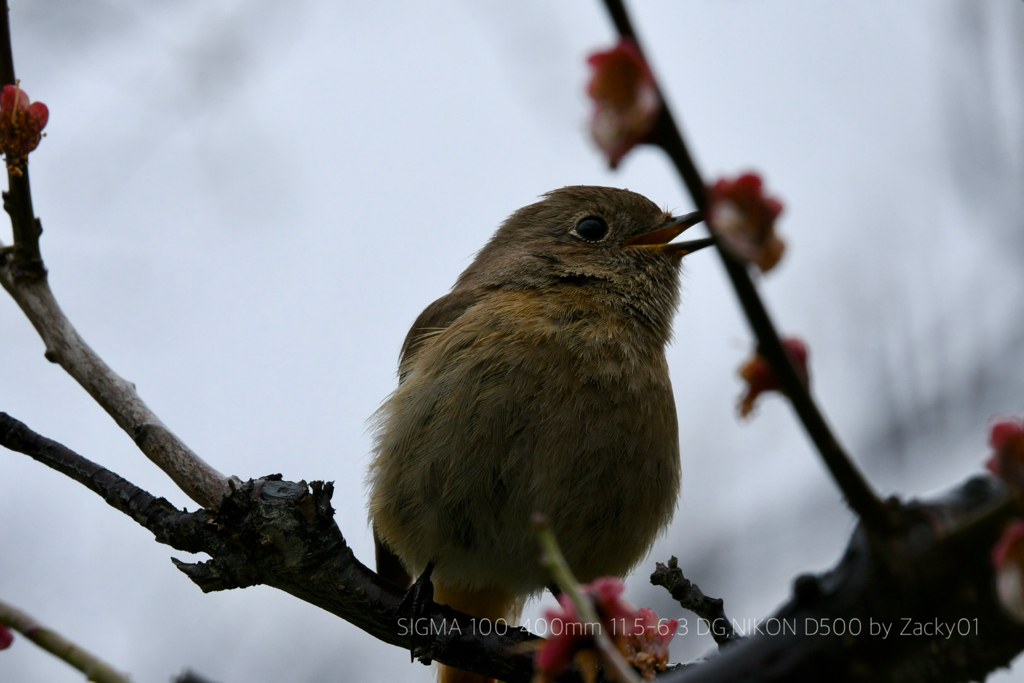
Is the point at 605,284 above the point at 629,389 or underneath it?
above

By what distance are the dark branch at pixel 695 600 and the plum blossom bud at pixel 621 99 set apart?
219 centimetres

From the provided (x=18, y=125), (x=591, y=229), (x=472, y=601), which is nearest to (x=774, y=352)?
(x=18, y=125)

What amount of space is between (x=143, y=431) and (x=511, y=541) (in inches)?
63.3

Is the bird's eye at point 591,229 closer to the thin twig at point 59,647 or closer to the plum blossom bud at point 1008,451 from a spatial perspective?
the thin twig at point 59,647

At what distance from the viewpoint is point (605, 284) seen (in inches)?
190

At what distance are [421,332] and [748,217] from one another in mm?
4115

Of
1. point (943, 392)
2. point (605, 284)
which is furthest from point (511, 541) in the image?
point (943, 392)

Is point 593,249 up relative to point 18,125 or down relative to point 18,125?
A: up

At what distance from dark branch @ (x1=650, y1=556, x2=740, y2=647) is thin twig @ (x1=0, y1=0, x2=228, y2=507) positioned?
1670 mm

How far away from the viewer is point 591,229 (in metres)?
5.33

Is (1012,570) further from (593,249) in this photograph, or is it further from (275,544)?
(593,249)

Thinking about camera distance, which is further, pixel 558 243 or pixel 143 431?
pixel 558 243

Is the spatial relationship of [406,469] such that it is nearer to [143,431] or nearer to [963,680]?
[143,431]

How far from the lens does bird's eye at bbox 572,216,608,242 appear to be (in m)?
5.31
